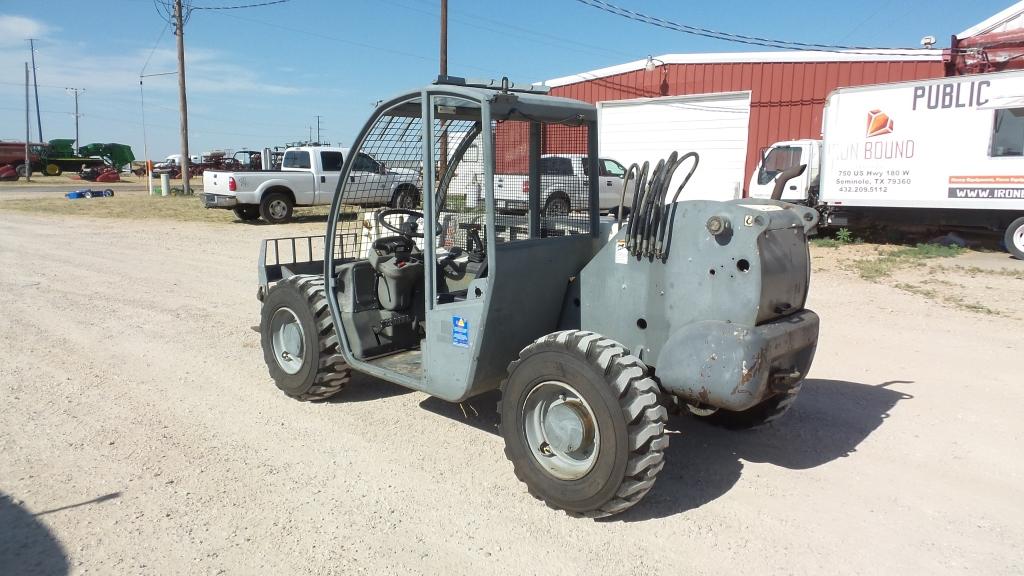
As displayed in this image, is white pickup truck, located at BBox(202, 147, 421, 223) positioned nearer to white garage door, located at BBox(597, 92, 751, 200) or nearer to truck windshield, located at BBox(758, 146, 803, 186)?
white garage door, located at BBox(597, 92, 751, 200)

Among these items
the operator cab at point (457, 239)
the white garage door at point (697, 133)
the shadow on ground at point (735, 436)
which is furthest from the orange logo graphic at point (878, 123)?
the operator cab at point (457, 239)

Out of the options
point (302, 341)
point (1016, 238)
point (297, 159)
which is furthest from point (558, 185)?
point (297, 159)

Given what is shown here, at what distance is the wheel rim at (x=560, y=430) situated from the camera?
3.65 meters

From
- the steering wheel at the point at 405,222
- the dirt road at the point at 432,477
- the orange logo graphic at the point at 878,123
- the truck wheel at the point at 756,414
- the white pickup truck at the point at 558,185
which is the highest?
the orange logo graphic at the point at 878,123

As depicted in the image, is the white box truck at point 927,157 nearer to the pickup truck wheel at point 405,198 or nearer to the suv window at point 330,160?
the pickup truck wheel at point 405,198

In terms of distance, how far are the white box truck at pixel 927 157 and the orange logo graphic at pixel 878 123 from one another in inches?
0.7

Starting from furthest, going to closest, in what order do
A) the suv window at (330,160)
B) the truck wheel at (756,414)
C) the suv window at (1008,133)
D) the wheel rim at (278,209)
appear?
1. the suv window at (330,160)
2. the wheel rim at (278,209)
3. the suv window at (1008,133)
4. the truck wheel at (756,414)

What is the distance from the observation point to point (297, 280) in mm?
5395

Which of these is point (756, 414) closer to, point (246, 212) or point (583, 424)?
point (583, 424)

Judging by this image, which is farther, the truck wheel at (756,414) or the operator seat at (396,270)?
the operator seat at (396,270)

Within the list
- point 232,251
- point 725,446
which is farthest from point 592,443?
point 232,251

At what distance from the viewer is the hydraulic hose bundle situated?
3740 mm

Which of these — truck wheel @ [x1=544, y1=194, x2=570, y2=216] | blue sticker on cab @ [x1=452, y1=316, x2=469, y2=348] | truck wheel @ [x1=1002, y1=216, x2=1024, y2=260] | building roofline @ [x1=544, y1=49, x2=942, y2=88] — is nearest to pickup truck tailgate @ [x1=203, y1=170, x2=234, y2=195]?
building roofline @ [x1=544, y1=49, x2=942, y2=88]

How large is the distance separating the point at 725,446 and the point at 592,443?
1341mm
